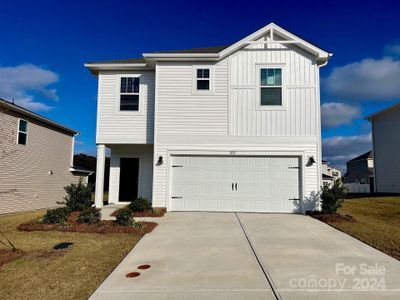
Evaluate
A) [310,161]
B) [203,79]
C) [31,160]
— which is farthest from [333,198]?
[31,160]

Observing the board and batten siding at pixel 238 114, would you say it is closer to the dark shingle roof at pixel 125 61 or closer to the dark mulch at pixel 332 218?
the dark mulch at pixel 332 218

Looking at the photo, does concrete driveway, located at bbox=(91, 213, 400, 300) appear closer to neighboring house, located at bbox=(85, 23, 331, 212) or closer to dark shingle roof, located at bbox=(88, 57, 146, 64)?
neighboring house, located at bbox=(85, 23, 331, 212)

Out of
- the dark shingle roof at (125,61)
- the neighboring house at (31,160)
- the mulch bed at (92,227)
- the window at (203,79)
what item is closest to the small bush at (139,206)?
the mulch bed at (92,227)

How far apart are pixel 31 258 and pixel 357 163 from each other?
43653 mm

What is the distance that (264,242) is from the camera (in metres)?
7.41

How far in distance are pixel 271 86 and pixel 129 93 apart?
5.99 m

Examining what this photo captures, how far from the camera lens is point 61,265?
223 inches

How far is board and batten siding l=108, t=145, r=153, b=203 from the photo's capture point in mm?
14922

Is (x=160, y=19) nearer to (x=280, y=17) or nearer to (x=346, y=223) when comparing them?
(x=280, y=17)

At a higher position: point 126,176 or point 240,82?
point 240,82

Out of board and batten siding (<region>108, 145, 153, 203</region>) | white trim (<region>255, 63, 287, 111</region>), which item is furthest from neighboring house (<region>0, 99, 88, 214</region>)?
white trim (<region>255, 63, 287, 111</region>)

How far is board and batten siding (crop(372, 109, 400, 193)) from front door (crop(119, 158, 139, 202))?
17442 millimetres

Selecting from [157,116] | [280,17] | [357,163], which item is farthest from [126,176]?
[357,163]

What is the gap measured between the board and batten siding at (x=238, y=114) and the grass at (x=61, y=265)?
16.3 ft
